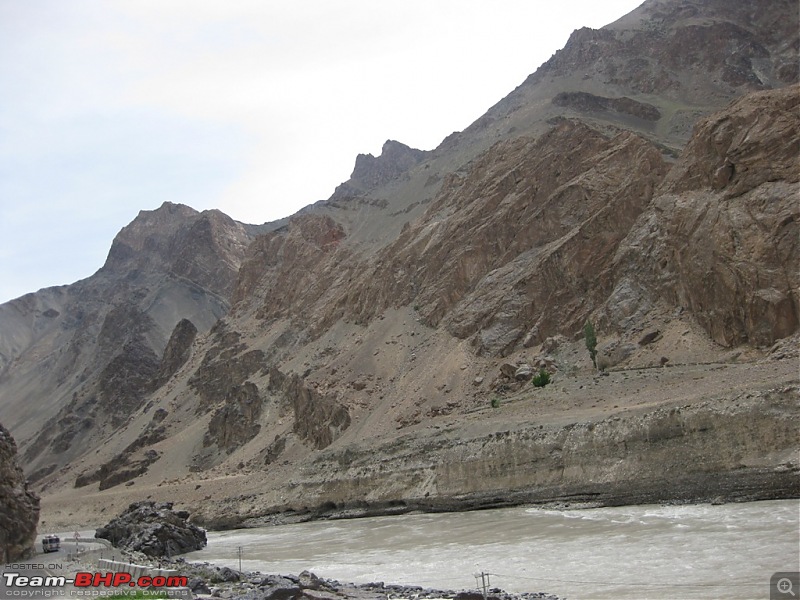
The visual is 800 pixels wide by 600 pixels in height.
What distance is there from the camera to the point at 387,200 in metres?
141

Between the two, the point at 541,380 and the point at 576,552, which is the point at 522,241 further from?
the point at 576,552

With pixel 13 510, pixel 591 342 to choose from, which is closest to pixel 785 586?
pixel 13 510

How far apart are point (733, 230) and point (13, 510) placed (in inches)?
2008

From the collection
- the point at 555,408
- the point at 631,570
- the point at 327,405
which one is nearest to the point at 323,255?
the point at 327,405

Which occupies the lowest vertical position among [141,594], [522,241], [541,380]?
[141,594]

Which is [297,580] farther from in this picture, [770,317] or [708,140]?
[708,140]

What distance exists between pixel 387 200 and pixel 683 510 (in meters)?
113

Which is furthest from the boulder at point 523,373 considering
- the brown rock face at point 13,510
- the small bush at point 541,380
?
the brown rock face at point 13,510

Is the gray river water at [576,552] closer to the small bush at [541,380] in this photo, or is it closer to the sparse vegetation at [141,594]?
the sparse vegetation at [141,594]

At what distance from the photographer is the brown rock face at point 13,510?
1460 inches

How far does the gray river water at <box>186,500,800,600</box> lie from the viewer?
21.1 meters

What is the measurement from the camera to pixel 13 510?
1529 inches

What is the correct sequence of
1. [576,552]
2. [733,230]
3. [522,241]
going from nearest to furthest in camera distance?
[576,552] → [733,230] → [522,241]

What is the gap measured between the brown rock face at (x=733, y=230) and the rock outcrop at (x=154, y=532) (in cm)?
3921
